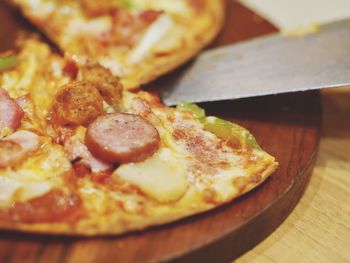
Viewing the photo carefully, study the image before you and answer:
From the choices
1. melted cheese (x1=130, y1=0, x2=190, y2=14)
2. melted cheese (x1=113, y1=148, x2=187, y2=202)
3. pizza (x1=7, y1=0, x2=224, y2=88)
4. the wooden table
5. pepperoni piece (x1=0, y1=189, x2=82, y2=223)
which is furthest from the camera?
melted cheese (x1=130, y1=0, x2=190, y2=14)

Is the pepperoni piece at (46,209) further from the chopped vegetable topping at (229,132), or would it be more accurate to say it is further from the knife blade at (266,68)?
the knife blade at (266,68)

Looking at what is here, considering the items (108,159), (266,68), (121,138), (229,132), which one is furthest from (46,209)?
(266,68)

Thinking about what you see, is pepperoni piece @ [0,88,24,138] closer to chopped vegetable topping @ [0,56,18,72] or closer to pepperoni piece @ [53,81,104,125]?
pepperoni piece @ [53,81,104,125]

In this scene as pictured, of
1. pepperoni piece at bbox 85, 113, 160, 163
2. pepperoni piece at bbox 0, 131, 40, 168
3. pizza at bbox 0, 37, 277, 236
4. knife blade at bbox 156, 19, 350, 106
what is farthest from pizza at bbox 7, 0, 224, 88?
pepperoni piece at bbox 0, 131, 40, 168

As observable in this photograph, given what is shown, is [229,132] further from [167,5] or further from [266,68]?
[167,5]

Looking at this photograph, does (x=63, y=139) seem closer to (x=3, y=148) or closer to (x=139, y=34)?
(x=3, y=148)

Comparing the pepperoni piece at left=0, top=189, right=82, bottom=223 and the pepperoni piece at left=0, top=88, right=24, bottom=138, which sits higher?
the pepperoni piece at left=0, top=88, right=24, bottom=138

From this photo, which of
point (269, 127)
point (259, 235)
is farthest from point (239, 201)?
point (269, 127)
